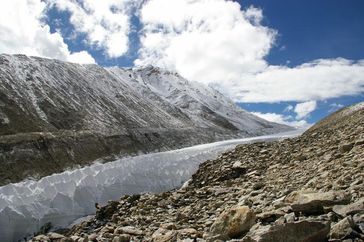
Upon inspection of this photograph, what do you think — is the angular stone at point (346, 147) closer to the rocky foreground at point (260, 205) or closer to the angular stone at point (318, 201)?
the rocky foreground at point (260, 205)

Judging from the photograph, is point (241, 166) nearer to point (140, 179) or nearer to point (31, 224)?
point (31, 224)

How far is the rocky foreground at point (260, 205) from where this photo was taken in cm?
804

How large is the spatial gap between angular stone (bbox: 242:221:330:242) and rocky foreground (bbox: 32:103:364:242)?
0.02 metres

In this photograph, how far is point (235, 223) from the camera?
9758mm

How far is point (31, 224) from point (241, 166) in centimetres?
4890

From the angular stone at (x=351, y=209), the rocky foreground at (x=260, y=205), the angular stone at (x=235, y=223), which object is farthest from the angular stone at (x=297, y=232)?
the angular stone at (x=235, y=223)

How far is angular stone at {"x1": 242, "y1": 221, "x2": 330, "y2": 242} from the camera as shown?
7699 millimetres

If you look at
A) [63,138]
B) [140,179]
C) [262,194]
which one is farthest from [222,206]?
[63,138]

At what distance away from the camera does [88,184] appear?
73500 millimetres

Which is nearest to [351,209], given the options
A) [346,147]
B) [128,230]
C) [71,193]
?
[346,147]

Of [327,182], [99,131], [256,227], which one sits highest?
[99,131]

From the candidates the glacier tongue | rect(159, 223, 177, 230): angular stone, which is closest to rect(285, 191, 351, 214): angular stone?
rect(159, 223, 177, 230): angular stone

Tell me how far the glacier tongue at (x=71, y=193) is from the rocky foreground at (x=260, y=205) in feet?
136

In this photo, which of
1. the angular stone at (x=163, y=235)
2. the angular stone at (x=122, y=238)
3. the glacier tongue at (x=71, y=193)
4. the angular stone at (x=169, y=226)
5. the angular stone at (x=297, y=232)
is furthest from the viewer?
the glacier tongue at (x=71, y=193)
